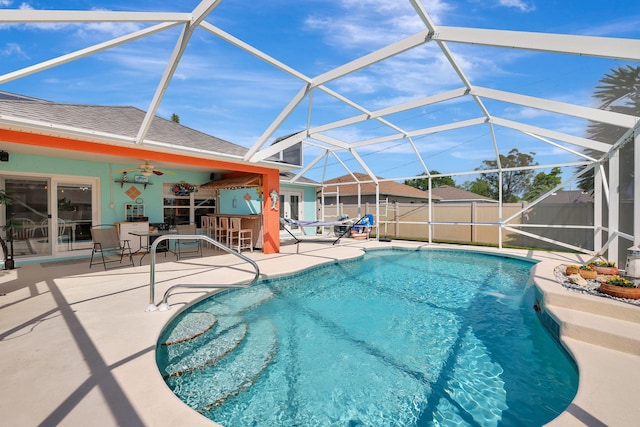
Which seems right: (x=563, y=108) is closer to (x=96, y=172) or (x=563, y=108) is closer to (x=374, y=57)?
(x=374, y=57)

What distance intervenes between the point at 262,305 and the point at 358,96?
20.1 feet

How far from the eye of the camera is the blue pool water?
2.76 m

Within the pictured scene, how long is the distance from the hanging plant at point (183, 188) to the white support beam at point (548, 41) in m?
9.03

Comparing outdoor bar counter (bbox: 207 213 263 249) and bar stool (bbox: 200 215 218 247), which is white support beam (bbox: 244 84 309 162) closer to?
outdoor bar counter (bbox: 207 213 263 249)

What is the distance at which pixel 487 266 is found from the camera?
8.88 m

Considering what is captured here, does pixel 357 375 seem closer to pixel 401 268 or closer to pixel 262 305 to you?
pixel 262 305

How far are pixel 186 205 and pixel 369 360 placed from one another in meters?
9.60

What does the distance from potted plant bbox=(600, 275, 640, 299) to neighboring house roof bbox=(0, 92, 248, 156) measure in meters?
8.43

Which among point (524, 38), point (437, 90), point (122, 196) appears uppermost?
point (437, 90)

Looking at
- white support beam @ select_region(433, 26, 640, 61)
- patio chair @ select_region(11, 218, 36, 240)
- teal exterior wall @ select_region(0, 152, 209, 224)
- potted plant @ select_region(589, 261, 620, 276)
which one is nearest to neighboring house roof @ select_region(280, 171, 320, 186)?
teal exterior wall @ select_region(0, 152, 209, 224)

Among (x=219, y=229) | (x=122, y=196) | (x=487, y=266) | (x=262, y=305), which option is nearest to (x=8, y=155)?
(x=122, y=196)

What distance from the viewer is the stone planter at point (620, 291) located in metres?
4.05

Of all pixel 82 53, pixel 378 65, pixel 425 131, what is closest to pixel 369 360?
pixel 378 65

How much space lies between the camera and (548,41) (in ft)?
13.5
